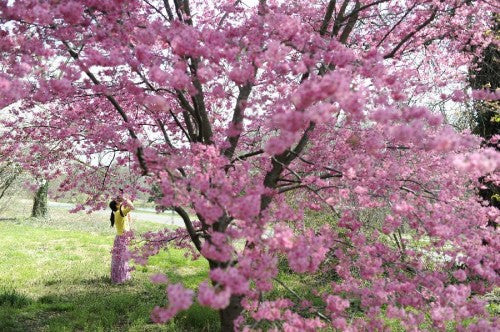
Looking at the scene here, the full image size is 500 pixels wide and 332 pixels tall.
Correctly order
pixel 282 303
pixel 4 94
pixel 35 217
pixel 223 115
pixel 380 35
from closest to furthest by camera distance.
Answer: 1. pixel 4 94
2. pixel 282 303
3. pixel 380 35
4. pixel 223 115
5. pixel 35 217

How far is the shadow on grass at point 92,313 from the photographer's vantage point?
18.5ft

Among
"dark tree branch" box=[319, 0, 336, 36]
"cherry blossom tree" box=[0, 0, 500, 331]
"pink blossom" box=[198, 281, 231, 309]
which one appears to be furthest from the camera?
"dark tree branch" box=[319, 0, 336, 36]

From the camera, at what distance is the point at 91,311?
6.29 metres

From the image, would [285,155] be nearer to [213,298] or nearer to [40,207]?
[213,298]

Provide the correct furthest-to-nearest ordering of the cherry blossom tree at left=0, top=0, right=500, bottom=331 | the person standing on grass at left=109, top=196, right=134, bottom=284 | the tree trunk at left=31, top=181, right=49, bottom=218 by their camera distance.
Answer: the tree trunk at left=31, top=181, right=49, bottom=218
the person standing on grass at left=109, top=196, right=134, bottom=284
the cherry blossom tree at left=0, top=0, right=500, bottom=331

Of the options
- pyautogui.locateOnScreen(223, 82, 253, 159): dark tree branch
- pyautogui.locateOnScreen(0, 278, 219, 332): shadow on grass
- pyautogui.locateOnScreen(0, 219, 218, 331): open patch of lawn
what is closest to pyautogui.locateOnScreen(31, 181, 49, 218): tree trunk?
pyautogui.locateOnScreen(0, 219, 218, 331): open patch of lawn

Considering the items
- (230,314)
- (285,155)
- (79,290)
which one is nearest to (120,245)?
(79,290)

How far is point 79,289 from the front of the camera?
24.7 feet

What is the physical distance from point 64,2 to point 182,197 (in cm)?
181

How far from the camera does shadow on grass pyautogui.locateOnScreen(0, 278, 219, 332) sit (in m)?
5.64

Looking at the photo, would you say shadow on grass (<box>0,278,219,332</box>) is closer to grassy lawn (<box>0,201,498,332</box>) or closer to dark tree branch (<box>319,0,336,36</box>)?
grassy lawn (<box>0,201,498,332</box>)

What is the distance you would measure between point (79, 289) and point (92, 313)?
1610mm

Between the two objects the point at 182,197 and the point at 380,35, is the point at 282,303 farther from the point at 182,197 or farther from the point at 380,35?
the point at 380,35

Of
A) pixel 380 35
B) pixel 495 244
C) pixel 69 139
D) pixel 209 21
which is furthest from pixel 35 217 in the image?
pixel 495 244
